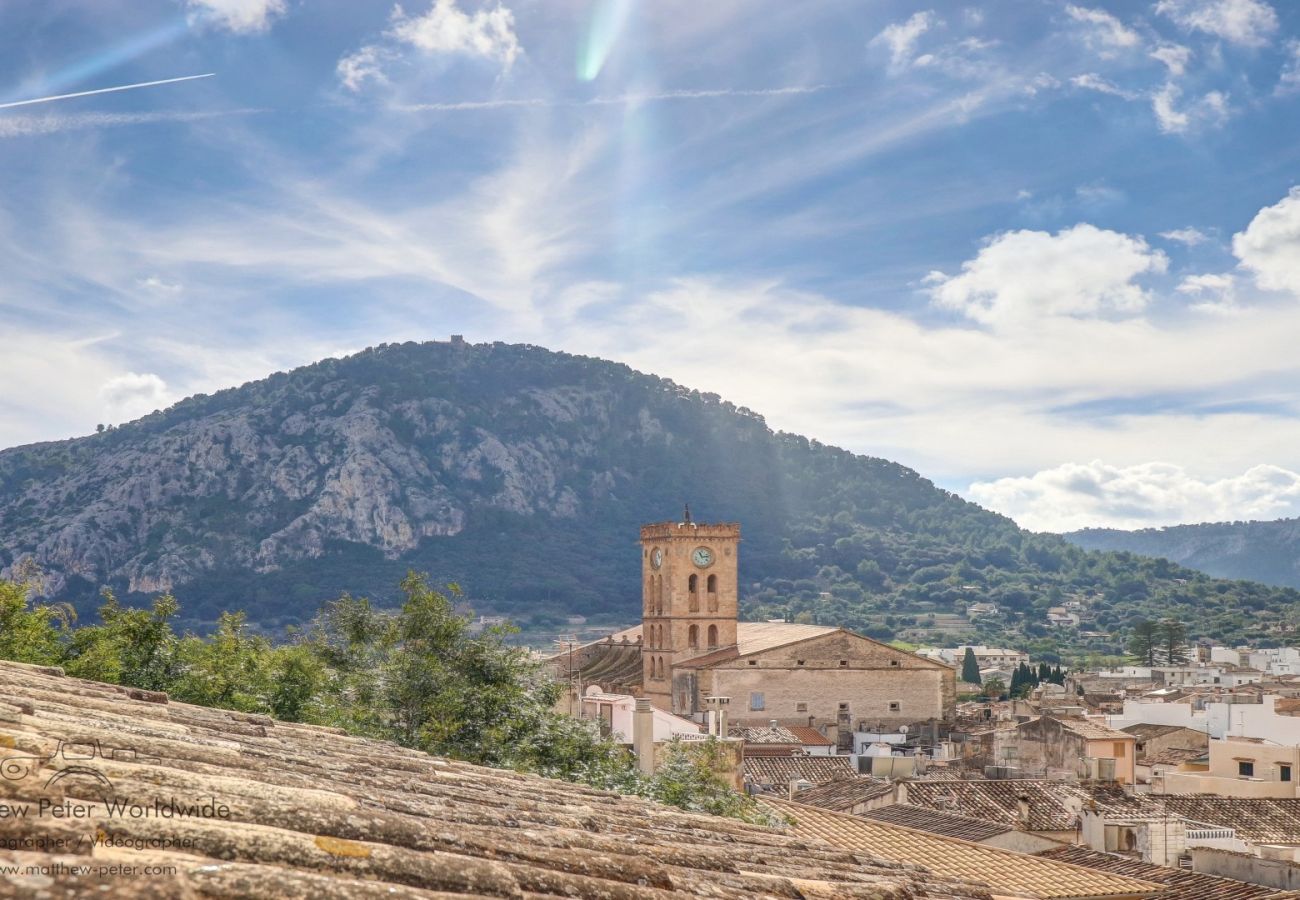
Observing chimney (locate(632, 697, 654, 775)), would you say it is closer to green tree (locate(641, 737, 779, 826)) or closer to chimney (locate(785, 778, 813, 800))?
green tree (locate(641, 737, 779, 826))

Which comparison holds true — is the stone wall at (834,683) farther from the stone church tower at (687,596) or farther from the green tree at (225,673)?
the green tree at (225,673)

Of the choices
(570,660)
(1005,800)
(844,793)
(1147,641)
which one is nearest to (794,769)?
(844,793)

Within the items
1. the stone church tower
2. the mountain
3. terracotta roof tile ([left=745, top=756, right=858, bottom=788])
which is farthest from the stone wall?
the mountain

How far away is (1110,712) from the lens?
5938 centimetres

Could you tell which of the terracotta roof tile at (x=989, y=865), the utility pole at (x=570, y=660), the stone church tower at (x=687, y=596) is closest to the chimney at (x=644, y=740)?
the utility pole at (x=570, y=660)

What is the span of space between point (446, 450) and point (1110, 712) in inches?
5575

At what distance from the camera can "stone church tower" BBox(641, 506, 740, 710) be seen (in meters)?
72.1

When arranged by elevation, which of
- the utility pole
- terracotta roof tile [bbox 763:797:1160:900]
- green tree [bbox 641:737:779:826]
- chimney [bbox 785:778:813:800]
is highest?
the utility pole

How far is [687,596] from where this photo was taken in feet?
239

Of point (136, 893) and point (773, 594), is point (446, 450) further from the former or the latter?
point (136, 893)

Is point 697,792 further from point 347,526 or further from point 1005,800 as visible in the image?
point 347,526

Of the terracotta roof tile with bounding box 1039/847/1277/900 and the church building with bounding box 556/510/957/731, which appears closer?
the terracotta roof tile with bounding box 1039/847/1277/900

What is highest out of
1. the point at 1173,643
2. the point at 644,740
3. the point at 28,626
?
the point at 28,626

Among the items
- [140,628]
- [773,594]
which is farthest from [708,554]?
[773,594]
